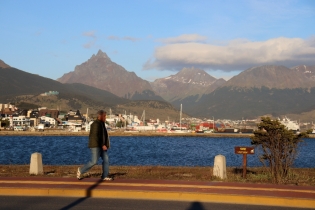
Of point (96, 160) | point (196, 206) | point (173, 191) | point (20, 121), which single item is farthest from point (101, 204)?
point (20, 121)

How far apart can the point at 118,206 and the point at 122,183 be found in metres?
3.00

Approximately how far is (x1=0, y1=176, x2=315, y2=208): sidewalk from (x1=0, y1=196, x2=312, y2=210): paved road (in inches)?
17.1

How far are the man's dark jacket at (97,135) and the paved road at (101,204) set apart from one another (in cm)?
271

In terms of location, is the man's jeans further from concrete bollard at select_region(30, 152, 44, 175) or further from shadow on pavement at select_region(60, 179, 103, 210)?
concrete bollard at select_region(30, 152, 44, 175)

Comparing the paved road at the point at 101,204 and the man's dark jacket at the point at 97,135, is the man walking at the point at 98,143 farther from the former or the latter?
the paved road at the point at 101,204

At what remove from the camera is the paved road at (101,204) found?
39.8 feet

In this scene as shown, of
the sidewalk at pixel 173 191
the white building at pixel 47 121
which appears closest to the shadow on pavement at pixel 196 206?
the sidewalk at pixel 173 191

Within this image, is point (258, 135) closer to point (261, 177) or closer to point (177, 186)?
point (261, 177)

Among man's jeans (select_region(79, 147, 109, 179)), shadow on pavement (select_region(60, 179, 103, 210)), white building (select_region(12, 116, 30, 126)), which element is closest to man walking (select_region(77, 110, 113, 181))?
man's jeans (select_region(79, 147, 109, 179))

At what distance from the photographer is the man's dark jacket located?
15.7 meters

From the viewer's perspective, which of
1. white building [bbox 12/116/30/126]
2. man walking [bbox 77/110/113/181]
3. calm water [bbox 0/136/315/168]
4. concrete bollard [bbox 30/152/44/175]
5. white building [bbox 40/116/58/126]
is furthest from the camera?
white building [bbox 40/116/58/126]

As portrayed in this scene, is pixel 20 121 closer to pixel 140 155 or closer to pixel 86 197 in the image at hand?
pixel 140 155

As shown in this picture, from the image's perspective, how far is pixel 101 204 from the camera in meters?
12.6

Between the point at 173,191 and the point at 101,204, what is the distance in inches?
→ 85.2
